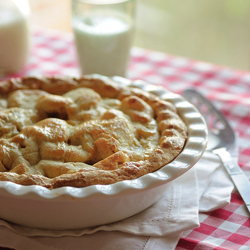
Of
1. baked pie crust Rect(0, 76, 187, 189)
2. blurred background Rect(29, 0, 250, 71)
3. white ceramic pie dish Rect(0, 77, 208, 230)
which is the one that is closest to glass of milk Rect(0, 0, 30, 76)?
baked pie crust Rect(0, 76, 187, 189)

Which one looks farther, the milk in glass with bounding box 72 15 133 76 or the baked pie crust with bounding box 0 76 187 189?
the milk in glass with bounding box 72 15 133 76

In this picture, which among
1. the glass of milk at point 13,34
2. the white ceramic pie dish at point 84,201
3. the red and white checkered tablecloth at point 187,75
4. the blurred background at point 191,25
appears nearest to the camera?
the white ceramic pie dish at point 84,201

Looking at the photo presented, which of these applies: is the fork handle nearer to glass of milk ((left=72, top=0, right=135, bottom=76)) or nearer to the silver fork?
the silver fork

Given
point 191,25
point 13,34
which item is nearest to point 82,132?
point 13,34

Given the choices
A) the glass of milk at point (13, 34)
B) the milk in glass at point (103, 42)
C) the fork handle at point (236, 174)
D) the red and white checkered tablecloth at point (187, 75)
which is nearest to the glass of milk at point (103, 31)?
the milk in glass at point (103, 42)

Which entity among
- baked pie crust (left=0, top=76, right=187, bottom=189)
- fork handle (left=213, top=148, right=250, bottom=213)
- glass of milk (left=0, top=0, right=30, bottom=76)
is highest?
glass of milk (left=0, top=0, right=30, bottom=76)

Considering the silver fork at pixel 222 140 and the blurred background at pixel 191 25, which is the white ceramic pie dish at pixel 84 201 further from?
the blurred background at pixel 191 25
